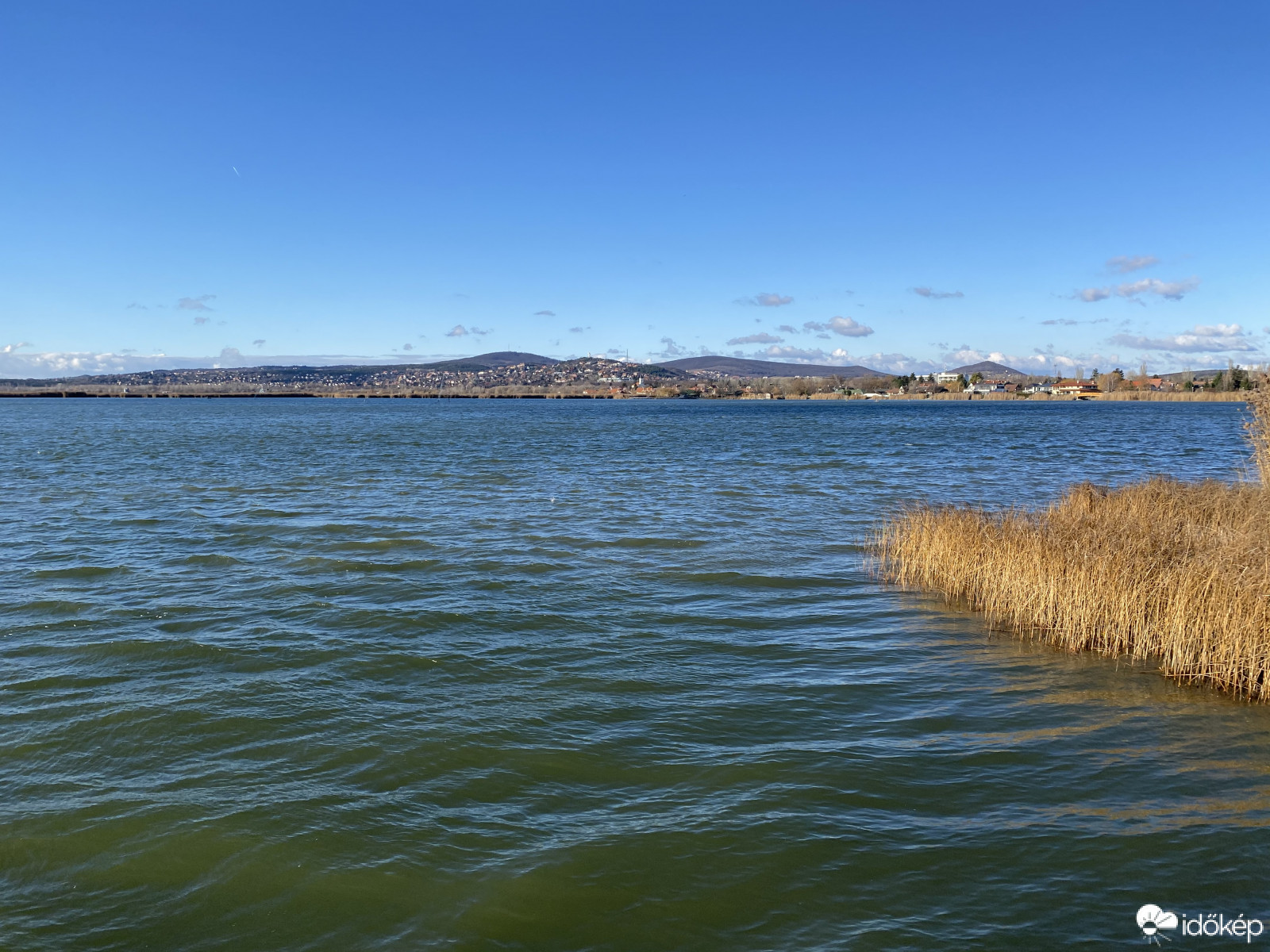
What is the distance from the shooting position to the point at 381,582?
55.4ft

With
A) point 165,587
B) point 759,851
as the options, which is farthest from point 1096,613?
point 165,587

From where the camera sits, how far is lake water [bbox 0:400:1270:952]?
6562 mm
